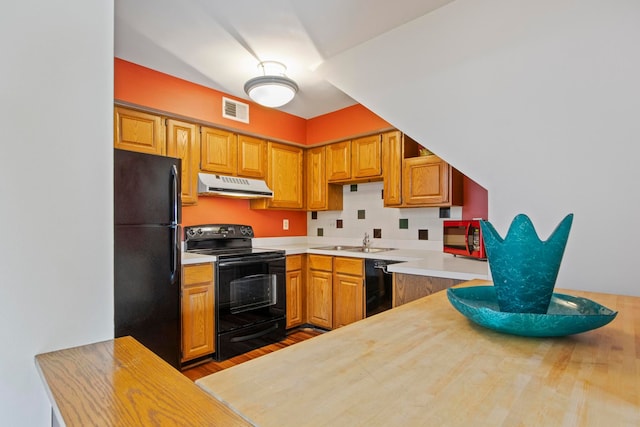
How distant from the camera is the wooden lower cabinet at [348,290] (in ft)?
9.73

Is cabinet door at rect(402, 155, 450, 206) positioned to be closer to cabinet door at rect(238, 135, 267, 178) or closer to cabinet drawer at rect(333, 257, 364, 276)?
cabinet drawer at rect(333, 257, 364, 276)

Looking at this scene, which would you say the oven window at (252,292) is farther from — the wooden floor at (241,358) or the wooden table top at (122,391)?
the wooden table top at (122,391)

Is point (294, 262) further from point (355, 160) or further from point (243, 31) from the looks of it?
point (243, 31)

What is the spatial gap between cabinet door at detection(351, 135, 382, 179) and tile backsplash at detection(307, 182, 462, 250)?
0.30 meters

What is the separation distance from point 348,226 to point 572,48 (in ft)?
9.17

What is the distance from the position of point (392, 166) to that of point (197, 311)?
2.11m

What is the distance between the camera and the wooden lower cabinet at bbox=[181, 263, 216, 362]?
8.23ft

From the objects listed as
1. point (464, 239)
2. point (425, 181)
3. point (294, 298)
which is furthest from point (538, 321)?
point (294, 298)

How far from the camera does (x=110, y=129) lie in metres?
0.82

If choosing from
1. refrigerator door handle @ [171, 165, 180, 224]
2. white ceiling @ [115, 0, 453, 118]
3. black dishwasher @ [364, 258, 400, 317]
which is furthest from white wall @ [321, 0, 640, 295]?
refrigerator door handle @ [171, 165, 180, 224]

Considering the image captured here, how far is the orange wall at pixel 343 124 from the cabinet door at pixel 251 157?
2.08 feet

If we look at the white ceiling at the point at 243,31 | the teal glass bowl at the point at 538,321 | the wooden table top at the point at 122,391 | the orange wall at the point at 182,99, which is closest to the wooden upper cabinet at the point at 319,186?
the orange wall at the point at 182,99

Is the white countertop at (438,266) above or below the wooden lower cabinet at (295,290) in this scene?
above

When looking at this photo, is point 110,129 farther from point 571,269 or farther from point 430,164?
point 430,164
